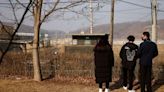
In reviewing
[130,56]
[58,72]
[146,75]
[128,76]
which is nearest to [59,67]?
[58,72]

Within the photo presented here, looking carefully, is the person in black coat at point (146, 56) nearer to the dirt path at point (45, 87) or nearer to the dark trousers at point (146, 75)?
the dark trousers at point (146, 75)

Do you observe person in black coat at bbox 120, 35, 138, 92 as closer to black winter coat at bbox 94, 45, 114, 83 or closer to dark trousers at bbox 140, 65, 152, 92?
dark trousers at bbox 140, 65, 152, 92

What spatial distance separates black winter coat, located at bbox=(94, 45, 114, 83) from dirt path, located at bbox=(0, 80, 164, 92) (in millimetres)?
1300

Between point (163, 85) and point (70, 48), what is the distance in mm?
27830

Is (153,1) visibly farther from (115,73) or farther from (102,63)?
(102,63)

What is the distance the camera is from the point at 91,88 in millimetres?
13711

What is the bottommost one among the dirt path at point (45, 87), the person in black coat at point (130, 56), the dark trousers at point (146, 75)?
the dirt path at point (45, 87)

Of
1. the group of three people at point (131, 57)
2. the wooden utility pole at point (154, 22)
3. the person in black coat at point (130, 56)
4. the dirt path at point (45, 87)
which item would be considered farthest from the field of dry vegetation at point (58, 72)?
the wooden utility pole at point (154, 22)

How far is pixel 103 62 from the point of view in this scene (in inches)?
474

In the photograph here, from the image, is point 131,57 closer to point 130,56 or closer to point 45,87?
A: point 130,56

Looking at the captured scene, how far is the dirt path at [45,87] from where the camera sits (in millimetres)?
13320

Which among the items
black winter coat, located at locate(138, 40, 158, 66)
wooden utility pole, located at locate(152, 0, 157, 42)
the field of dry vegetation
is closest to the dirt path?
the field of dry vegetation

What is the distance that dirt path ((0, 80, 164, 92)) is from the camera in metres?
13.3

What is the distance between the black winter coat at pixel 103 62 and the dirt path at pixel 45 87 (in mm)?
1300
